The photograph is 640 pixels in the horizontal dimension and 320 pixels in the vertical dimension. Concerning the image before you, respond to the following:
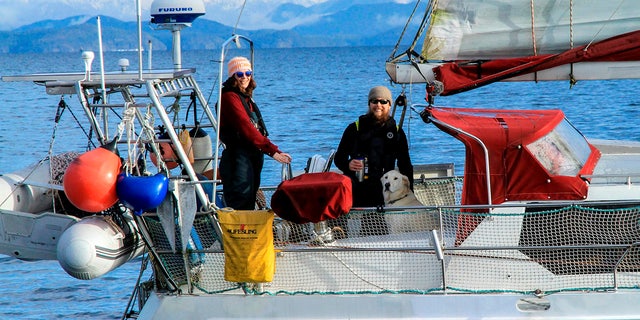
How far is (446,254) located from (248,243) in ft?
4.80

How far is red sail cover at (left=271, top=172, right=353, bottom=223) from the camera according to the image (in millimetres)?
7086

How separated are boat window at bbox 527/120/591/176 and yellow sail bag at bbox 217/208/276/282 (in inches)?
79.3

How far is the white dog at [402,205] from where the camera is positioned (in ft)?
25.1

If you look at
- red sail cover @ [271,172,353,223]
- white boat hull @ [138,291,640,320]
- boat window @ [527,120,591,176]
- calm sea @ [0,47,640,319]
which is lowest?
calm sea @ [0,47,640,319]

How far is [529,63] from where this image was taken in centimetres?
829

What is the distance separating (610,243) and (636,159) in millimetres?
1623

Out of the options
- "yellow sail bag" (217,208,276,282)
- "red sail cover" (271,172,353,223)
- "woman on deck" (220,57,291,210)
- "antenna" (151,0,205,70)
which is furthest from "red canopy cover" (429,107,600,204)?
"antenna" (151,0,205,70)

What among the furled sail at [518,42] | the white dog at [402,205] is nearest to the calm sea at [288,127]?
the furled sail at [518,42]

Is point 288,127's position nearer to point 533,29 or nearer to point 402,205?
point 533,29

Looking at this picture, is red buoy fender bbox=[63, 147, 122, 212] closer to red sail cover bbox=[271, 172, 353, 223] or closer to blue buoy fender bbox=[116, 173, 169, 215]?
blue buoy fender bbox=[116, 173, 169, 215]

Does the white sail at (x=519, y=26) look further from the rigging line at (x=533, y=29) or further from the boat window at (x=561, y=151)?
the boat window at (x=561, y=151)

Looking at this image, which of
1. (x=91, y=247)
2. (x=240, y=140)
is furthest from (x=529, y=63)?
(x=91, y=247)

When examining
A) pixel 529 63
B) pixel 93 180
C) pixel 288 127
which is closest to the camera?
pixel 93 180

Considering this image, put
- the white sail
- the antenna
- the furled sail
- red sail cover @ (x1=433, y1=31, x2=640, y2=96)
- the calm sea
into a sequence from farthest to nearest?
the calm sea → the antenna → the white sail → the furled sail → red sail cover @ (x1=433, y1=31, x2=640, y2=96)
